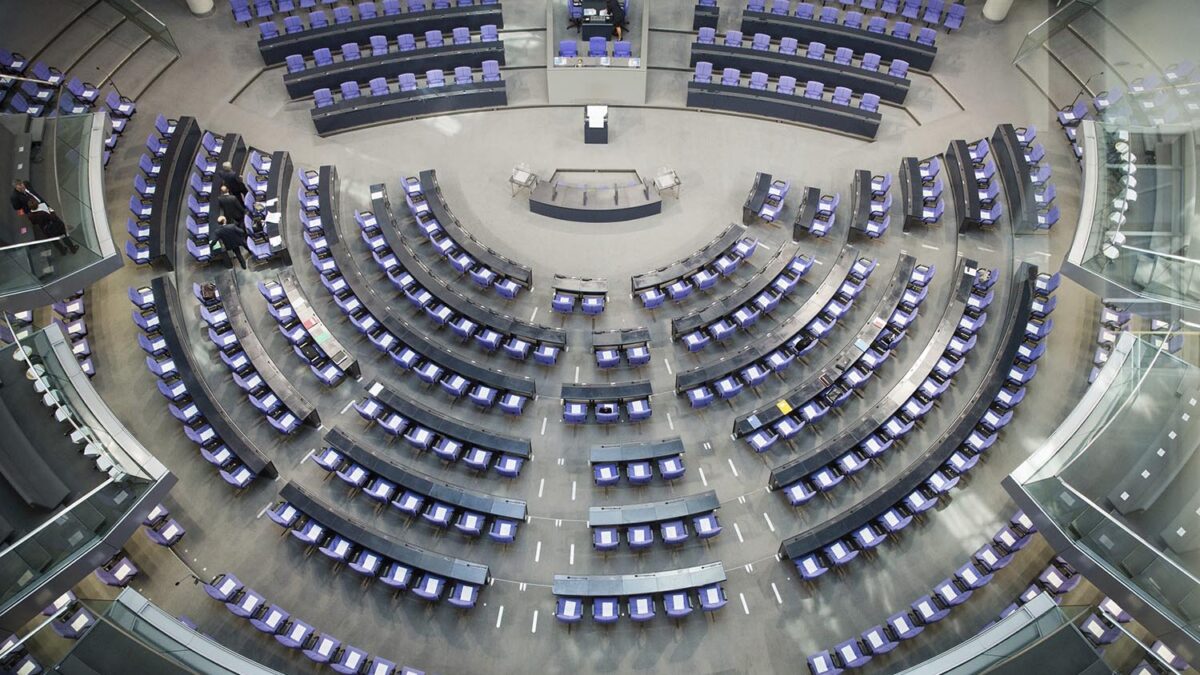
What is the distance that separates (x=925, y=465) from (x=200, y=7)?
26.3 m

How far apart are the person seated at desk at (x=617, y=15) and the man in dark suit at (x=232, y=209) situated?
1251 centimetres

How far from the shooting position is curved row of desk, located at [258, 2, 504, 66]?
83.8ft

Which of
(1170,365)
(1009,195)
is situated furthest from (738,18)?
(1170,365)

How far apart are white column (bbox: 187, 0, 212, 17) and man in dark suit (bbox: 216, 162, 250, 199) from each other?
8605 mm

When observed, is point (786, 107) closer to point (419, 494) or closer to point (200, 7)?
point (419, 494)

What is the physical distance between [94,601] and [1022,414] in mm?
19699

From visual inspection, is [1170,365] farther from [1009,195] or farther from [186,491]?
[186,491]

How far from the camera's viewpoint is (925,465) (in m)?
16.9

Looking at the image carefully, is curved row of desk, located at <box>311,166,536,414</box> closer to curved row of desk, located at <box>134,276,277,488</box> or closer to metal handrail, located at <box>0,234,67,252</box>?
curved row of desk, located at <box>134,276,277,488</box>

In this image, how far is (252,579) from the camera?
16328 mm

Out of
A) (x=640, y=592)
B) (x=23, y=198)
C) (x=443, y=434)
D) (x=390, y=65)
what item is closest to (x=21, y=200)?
(x=23, y=198)

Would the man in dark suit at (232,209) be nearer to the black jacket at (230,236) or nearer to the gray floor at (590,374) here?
the black jacket at (230,236)

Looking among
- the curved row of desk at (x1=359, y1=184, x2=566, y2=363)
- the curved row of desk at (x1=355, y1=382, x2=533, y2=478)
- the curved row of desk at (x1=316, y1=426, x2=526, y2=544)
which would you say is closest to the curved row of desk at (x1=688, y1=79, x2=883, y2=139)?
the curved row of desk at (x1=359, y1=184, x2=566, y2=363)

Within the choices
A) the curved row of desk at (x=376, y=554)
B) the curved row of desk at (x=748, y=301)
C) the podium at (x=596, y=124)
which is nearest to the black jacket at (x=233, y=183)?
the curved row of desk at (x=376, y=554)
